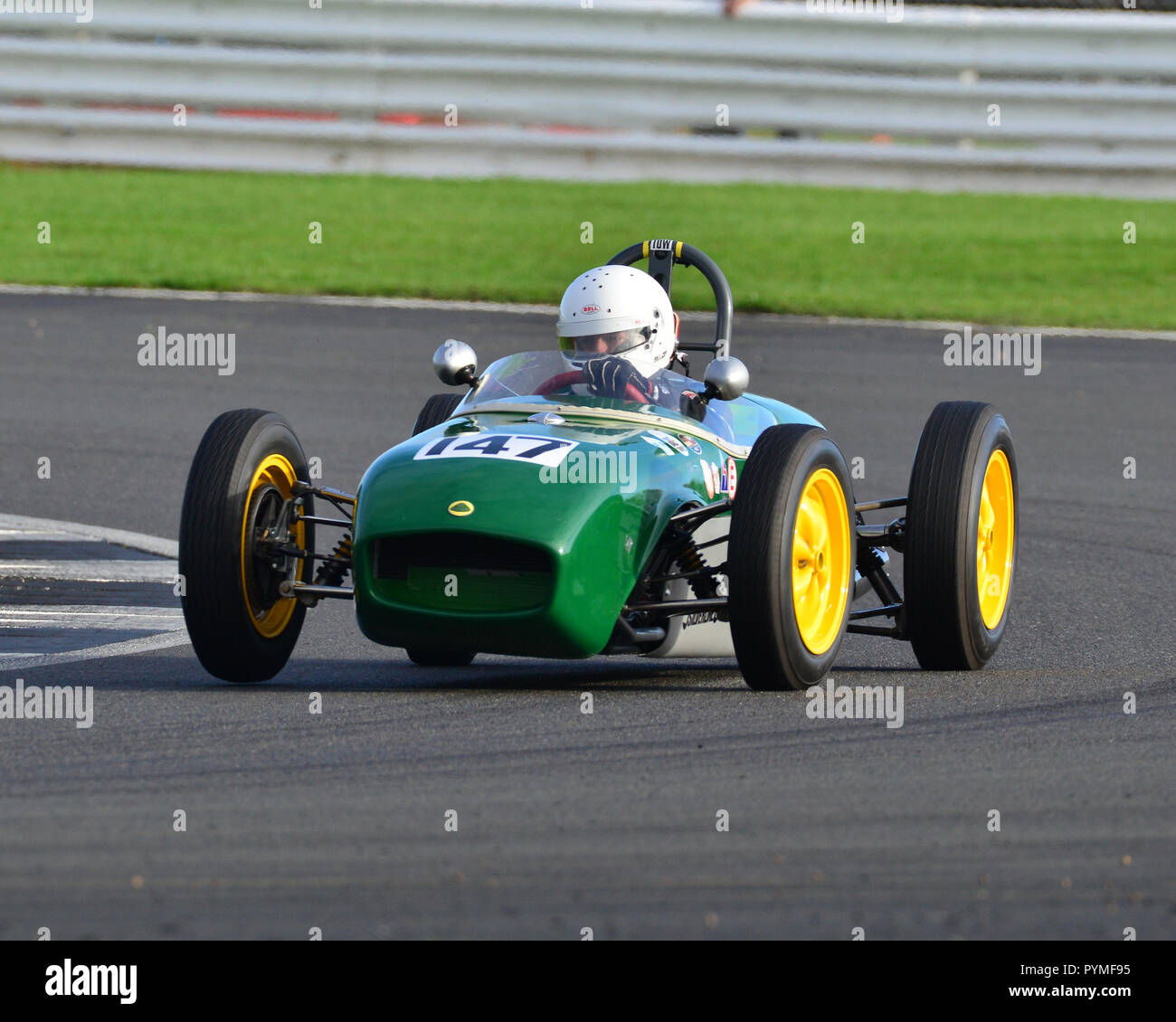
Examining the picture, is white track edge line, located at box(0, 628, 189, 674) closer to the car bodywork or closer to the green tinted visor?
the car bodywork

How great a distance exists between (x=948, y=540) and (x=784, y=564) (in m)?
0.99

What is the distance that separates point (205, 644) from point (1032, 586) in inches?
168

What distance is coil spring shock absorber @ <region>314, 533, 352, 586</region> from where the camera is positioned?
7.29 metres

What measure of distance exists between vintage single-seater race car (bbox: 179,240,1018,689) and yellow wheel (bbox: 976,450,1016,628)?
1 cm

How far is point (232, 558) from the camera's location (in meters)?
7.02

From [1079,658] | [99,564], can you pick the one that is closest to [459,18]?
[99,564]

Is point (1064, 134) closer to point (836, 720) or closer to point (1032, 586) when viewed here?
point (1032, 586)

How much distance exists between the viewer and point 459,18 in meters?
20.9

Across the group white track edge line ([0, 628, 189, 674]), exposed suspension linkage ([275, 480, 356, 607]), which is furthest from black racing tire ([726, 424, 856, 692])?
white track edge line ([0, 628, 189, 674])

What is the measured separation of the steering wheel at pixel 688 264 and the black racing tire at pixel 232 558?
1.77m

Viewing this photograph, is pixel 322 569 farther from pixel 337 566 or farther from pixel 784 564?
pixel 784 564

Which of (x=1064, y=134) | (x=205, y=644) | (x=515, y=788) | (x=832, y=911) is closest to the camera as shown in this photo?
(x=832, y=911)

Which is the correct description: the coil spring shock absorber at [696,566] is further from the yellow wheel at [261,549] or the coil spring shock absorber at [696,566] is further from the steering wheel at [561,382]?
the yellow wheel at [261,549]

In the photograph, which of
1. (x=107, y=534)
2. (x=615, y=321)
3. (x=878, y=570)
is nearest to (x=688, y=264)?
(x=615, y=321)
